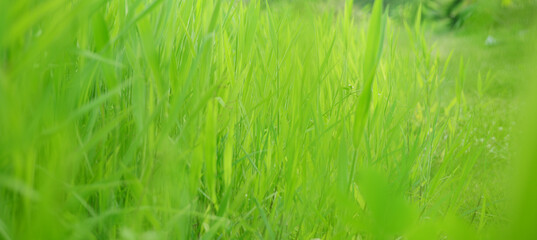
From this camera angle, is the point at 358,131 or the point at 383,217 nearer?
the point at 383,217

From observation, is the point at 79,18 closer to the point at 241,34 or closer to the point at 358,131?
the point at 358,131

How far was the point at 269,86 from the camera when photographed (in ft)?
2.66

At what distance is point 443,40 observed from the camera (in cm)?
282

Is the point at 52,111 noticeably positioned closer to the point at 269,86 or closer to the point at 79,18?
the point at 79,18

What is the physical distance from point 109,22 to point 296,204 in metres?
0.38

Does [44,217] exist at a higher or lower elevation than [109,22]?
lower

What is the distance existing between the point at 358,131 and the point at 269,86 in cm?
34

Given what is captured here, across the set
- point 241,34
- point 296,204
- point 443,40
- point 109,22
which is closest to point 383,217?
point 296,204

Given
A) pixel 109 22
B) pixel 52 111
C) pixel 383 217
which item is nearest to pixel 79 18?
pixel 52 111

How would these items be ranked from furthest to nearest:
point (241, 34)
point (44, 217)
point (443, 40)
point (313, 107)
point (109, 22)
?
point (443, 40)
point (241, 34)
point (313, 107)
point (109, 22)
point (44, 217)

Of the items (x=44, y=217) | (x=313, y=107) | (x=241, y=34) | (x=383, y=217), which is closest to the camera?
(x=383, y=217)

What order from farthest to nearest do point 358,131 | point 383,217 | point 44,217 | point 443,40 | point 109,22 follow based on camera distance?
point 443,40 → point 109,22 → point 358,131 → point 44,217 → point 383,217

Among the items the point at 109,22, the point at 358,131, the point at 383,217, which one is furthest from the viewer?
the point at 109,22

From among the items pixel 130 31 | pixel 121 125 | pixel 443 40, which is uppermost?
pixel 130 31
